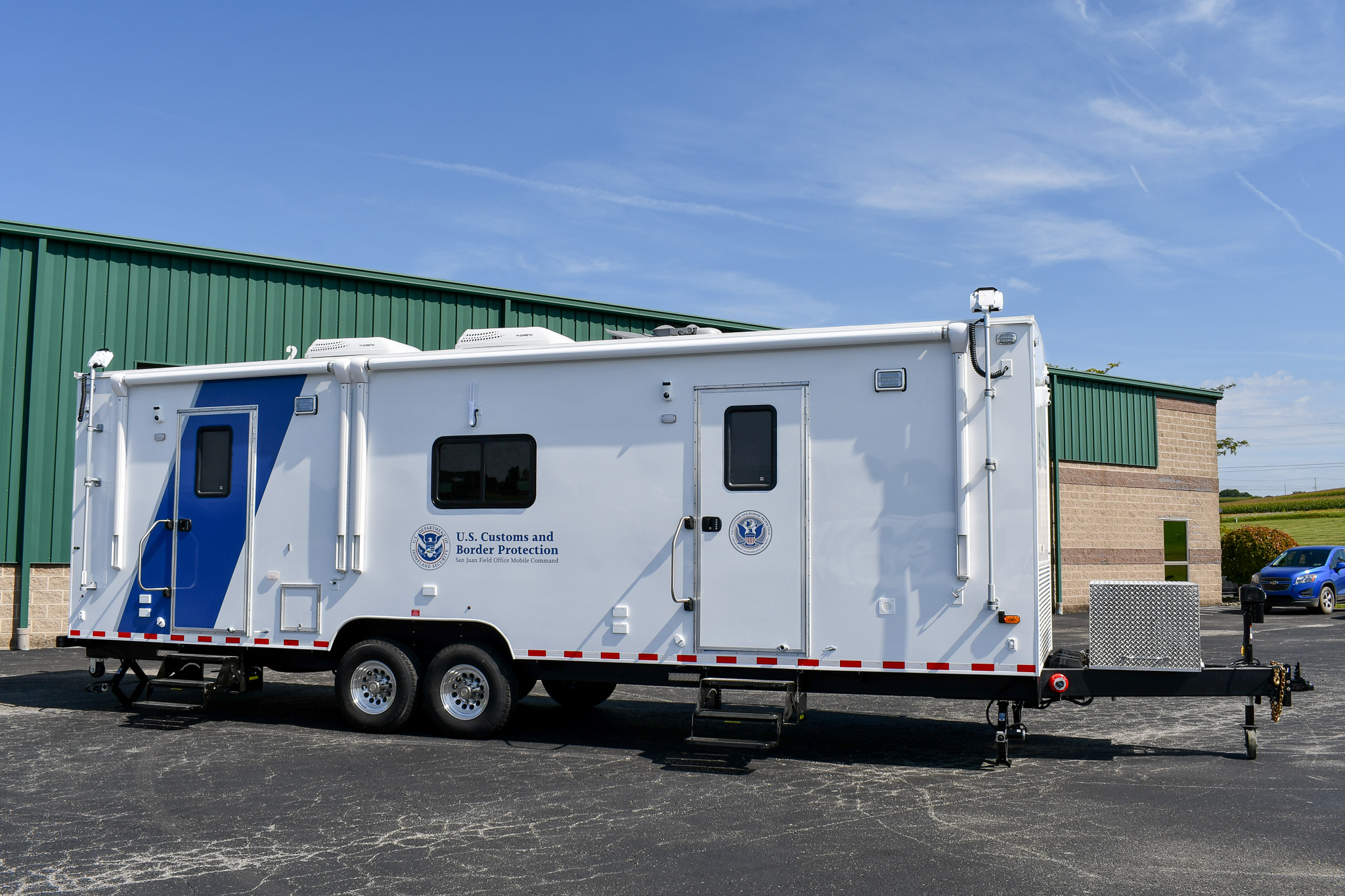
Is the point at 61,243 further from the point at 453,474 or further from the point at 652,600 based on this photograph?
the point at 652,600

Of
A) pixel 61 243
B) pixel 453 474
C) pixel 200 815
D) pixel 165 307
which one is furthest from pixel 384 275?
pixel 200 815

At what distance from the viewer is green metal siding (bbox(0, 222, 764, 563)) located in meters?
15.5

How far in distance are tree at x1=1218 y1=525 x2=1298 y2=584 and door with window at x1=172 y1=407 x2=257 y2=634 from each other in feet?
101

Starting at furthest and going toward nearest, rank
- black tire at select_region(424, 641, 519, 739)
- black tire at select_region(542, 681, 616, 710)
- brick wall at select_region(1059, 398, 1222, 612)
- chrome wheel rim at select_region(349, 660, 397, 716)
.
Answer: brick wall at select_region(1059, 398, 1222, 612) < black tire at select_region(542, 681, 616, 710) < chrome wheel rim at select_region(349, 660, 397, 716) < black tire at select_region(424, 641, 519, 739)

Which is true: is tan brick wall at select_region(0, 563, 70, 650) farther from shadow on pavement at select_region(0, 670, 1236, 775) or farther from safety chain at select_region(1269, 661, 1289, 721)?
safety chain at select_region(1269, 661, 1289, 721)

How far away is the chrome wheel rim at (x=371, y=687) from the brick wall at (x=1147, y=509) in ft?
66.1

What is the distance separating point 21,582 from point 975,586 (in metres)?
14.0

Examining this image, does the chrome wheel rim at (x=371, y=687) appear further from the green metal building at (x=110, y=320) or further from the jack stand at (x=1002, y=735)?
the green metal building at (x=110, y=320)

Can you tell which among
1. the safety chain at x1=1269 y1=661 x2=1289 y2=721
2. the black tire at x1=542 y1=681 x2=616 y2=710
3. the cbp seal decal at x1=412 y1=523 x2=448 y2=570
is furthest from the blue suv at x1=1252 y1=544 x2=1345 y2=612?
the cbp seal decal at x1=412 y1=523 x2=448 y2=570

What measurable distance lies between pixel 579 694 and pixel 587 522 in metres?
2.76

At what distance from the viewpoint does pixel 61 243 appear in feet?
52.1

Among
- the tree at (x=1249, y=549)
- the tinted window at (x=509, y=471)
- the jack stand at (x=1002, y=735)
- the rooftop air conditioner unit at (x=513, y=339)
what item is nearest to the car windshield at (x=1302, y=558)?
the tree at (x=1249, y=549)

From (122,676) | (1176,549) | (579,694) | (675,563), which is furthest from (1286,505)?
(122,676)

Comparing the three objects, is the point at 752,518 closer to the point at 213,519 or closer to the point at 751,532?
the point at 751,532
